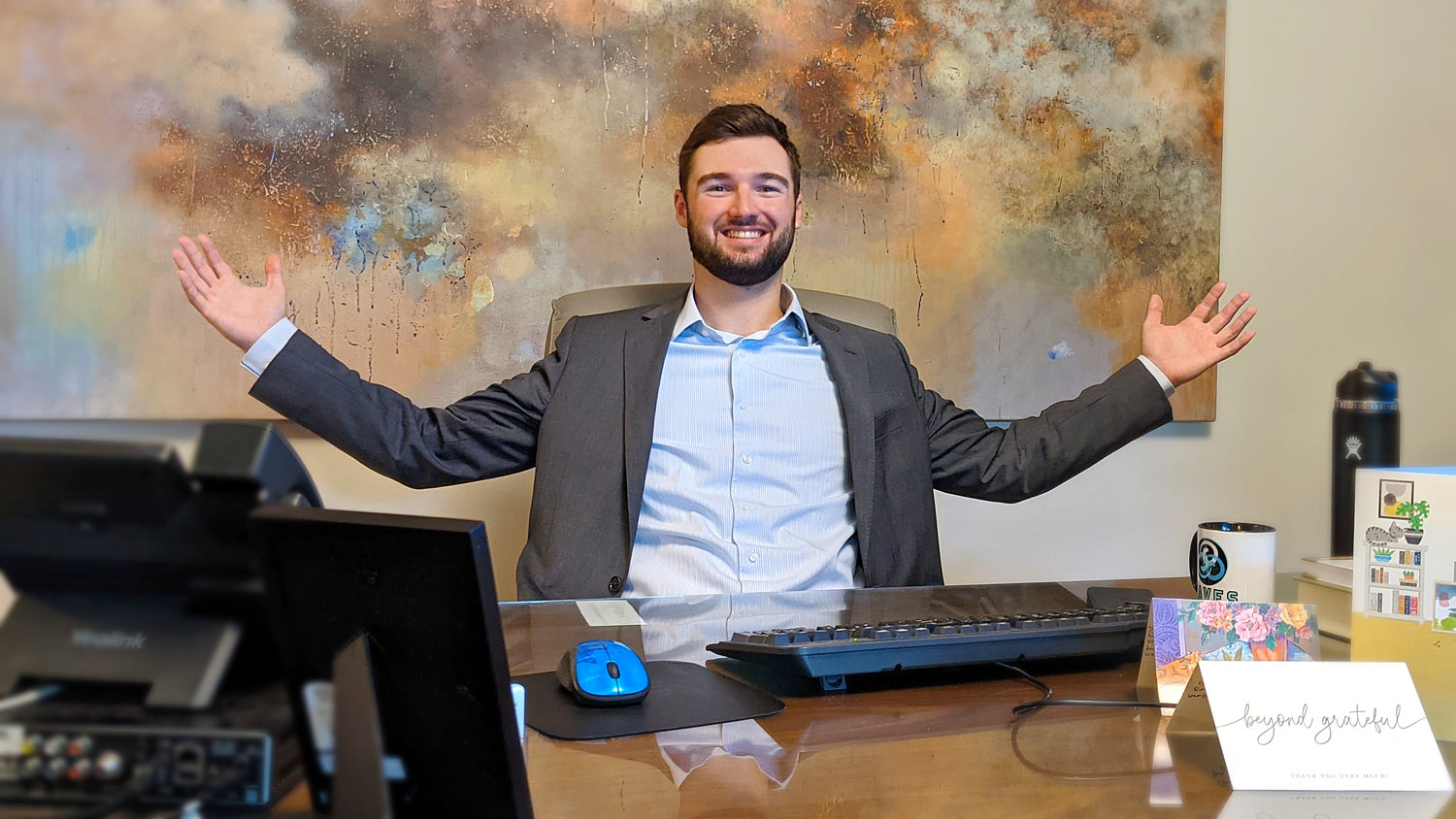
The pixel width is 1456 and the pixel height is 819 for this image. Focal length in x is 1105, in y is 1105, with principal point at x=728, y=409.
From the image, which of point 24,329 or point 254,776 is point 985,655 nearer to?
point 254,776

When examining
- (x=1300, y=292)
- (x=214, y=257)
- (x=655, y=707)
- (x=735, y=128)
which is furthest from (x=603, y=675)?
(x=1300, y=292)

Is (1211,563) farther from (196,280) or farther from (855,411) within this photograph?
(196,280)

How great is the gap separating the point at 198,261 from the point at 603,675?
1.02 m

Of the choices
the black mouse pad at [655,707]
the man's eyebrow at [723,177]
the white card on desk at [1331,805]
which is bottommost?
the white card on desk at [1331,805]

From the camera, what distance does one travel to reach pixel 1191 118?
2.55 metres

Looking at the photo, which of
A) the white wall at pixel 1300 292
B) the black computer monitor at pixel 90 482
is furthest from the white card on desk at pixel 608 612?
the white wall at pixel 1300 292

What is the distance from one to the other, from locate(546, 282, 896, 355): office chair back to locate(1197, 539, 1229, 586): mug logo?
960 mm

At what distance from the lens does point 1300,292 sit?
269 centimetres

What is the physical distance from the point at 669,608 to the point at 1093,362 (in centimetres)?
158

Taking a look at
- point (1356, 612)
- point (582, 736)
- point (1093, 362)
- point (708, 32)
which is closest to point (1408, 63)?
point (1093, 362)

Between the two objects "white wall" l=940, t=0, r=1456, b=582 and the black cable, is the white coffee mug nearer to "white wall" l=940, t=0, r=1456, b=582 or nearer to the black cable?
the black cable

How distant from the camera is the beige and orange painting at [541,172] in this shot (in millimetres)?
2018

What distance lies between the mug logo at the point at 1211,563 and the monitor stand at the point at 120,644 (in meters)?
0.98

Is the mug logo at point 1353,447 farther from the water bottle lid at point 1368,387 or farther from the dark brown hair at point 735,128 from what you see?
the dark brown hair at point 735,128
